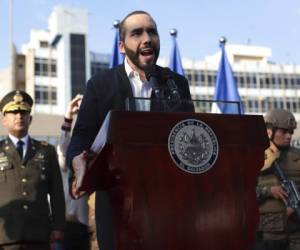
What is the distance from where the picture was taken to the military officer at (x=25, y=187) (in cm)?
355

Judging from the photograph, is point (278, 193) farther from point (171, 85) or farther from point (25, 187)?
point (171, 85)

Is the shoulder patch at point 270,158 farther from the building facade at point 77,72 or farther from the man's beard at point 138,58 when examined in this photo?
the building facade at point 77,72

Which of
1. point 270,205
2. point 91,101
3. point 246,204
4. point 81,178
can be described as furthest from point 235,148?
point 270,205

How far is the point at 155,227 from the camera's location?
1.72 m

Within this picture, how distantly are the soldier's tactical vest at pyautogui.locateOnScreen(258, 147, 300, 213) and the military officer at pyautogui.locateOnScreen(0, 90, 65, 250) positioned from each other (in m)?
1.62

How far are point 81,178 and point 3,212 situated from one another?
193 centimetres

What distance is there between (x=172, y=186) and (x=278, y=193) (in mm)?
2878

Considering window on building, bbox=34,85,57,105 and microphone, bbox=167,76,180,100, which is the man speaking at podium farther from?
window on building, bbox=34,85,57,105

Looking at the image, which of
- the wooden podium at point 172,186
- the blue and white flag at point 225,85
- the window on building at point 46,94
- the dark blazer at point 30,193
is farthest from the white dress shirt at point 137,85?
the window on building at point 46,94

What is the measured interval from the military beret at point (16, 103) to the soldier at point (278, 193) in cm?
185

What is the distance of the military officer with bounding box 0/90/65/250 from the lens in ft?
11.7

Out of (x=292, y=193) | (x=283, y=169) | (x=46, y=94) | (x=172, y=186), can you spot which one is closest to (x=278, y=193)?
(x=292, y=193)

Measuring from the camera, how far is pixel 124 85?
224 cm

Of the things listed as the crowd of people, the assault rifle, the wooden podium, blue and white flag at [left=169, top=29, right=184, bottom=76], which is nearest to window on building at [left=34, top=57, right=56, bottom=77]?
blue and white flag at [left=169, top=29, right=184, bottom=76]
